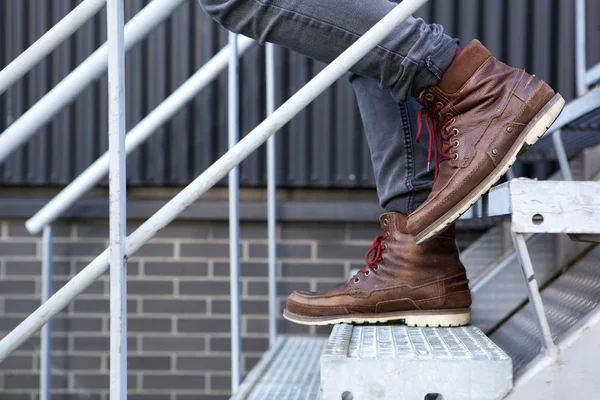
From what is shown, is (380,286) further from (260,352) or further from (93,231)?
(93,231)

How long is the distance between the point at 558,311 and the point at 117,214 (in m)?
0.80

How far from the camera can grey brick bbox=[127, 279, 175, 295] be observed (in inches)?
116

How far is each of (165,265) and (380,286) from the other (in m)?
1.90

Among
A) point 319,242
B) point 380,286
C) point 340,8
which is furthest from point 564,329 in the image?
point 319,242

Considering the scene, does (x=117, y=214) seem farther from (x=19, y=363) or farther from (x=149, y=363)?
(x=19, y=363)

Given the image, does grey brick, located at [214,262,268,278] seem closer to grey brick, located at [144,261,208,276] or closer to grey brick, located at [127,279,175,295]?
grey brick, located at [144,261,208,276]

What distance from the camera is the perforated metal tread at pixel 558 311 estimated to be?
3.37 ft

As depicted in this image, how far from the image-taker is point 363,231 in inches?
114

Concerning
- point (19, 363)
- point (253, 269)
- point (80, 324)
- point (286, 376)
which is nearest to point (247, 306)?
point (253, 269)

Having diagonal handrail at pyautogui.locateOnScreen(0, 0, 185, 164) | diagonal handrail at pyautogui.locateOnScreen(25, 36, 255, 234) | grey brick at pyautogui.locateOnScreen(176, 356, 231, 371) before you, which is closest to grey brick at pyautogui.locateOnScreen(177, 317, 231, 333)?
grey brick at pyautogui.locateOnScreen(176, 356, 231, 371)

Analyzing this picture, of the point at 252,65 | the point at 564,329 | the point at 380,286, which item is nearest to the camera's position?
the point at 564,329

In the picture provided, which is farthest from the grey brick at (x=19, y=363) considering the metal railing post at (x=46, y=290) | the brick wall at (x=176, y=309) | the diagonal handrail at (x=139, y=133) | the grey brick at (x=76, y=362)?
the diagonal handrail at (x=139, y=133)

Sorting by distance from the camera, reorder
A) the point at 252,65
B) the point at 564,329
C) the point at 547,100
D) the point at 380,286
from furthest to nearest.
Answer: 1. the point at 252,65
2. the point at 380,286
3. the point at 547,100
4. the point at 564,329

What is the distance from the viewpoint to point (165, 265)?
2959mm
